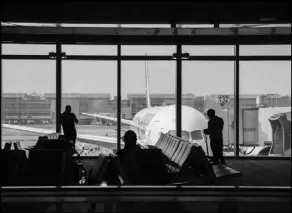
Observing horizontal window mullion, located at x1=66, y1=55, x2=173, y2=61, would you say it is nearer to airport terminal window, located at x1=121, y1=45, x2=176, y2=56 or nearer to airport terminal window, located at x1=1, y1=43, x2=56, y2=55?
airport terminal window, located at x1=121, y1=45, x2=176, y2=56

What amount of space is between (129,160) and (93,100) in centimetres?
691

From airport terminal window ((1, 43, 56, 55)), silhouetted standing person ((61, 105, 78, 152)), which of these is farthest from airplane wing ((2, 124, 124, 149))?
airport terminal window ((1, 43, 56, 55))

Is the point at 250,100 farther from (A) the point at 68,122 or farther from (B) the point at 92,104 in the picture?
(A) the point at 68,122

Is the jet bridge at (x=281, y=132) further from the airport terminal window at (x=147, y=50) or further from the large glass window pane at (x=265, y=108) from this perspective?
the airport terminal window at (x=147, y=50)

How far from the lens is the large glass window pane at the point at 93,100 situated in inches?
401

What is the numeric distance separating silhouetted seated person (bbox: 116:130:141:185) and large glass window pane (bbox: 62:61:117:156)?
6368 millimetres

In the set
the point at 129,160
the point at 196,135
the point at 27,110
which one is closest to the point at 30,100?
the point at 27,110

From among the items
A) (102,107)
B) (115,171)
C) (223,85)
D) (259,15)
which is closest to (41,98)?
(102,107)

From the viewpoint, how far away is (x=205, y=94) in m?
10.6

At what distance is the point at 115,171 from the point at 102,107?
7005 millimetres

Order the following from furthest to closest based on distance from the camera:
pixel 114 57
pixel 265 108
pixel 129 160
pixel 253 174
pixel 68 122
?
pixel 265 108
pixel 114 57
pixel 68 122
pixel 253 174
pixel 129 160

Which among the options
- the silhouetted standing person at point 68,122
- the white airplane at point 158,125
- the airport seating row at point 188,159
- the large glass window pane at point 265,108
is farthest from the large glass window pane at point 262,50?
the silhouetted standing person at point 68,122

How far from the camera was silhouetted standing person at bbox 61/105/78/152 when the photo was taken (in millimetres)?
9000
